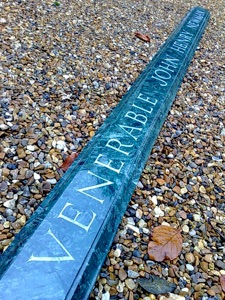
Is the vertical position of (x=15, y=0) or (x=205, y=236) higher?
(x=15, y=0)

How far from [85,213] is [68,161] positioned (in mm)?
454

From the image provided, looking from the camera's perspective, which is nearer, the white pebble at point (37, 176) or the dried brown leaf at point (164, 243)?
the dried brown leaf at point (164, 243)

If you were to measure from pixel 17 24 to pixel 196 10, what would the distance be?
2.54 meters

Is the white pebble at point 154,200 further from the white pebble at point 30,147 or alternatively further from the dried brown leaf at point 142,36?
the dried brown leaf at point 142,36

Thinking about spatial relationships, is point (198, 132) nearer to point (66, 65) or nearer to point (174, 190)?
point (174, 190)

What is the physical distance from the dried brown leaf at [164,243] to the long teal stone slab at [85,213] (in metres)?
0.20

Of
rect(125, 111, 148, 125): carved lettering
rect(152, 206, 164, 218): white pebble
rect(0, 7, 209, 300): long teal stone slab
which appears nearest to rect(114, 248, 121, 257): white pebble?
rect(0, 7, 209, 300): long teal stone slab

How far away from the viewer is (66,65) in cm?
262

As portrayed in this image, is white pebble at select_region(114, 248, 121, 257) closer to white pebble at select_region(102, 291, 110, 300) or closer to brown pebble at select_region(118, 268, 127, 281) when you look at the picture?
brown pebble at select_region(118, 268, 127, 281)

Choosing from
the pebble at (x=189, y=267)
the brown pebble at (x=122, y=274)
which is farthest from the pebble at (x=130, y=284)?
the pebble at (x=189, y=267)

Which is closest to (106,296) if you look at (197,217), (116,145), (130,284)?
(130,284)

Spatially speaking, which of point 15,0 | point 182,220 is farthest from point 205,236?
point 15,0

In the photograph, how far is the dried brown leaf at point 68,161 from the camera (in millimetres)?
1799

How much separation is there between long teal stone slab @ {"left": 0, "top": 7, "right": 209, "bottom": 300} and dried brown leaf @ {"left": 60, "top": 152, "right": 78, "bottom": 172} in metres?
0.05
